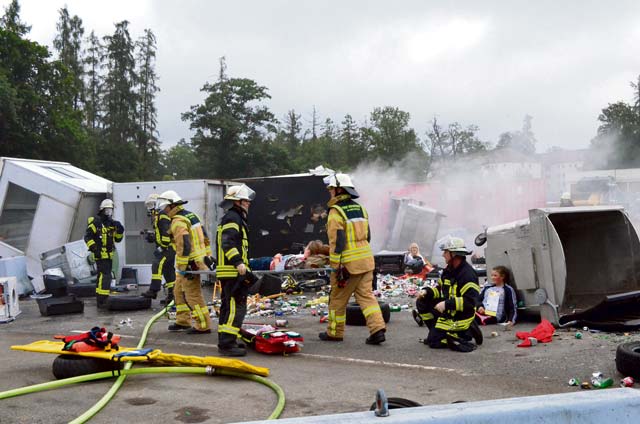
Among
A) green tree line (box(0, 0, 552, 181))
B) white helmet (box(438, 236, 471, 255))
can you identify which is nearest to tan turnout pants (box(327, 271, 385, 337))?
white helmet (box(438, 236, 471, 255))

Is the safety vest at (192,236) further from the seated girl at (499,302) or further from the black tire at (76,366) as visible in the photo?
the seated girl at (499,302)

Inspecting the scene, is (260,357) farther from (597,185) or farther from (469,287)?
(597,185)

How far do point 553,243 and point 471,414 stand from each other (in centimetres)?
574

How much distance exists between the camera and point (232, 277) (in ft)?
22.3

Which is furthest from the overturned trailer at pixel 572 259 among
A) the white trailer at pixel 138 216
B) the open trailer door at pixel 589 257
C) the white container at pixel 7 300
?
the white container at pixel 7 300

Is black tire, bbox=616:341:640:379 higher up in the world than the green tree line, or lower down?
lower down

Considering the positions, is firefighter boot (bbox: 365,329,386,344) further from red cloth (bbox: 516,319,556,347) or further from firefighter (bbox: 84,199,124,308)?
firefighter (bbox: 84,199,124,308)

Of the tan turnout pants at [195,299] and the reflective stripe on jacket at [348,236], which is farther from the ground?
the reflective stripe on jacket at [348,236]

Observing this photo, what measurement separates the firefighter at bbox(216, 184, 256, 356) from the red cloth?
118 inches

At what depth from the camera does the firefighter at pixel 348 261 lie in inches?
281

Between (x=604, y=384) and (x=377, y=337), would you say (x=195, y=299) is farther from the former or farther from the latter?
(x=604, y=384)

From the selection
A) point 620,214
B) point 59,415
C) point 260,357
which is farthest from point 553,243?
point 59,415

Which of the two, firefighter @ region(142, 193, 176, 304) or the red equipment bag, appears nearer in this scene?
the red equipment bag

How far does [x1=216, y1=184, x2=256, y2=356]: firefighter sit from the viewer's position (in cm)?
670
